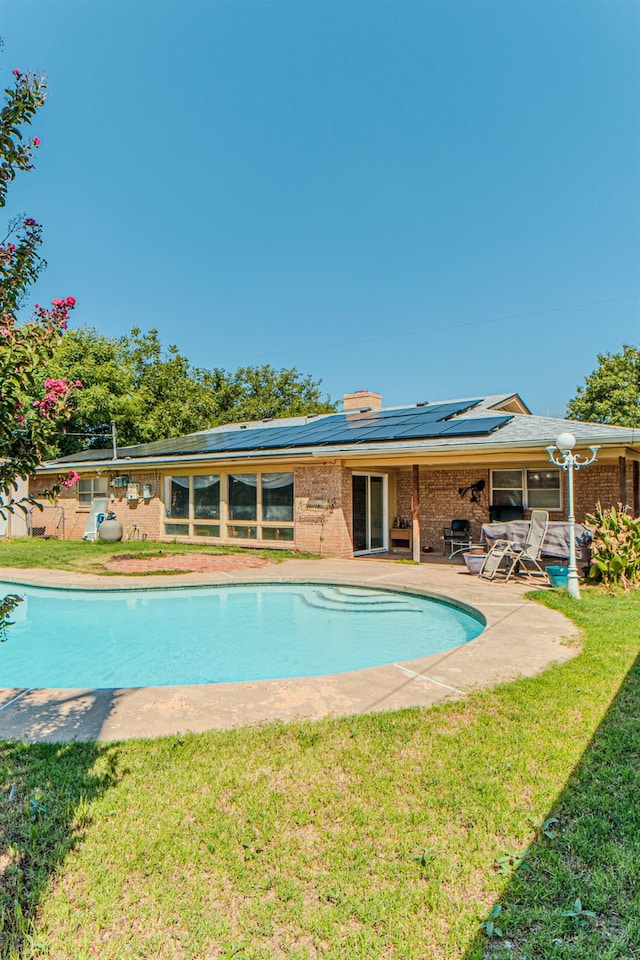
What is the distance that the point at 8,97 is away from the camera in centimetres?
216

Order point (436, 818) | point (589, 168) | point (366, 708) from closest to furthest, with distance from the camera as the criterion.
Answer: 1. point (436, 818)
2. point (366, 708)
3. point (589, 168)

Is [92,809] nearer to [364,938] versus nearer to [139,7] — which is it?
[364,938]

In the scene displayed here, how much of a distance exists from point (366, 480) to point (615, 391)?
69.7 feet

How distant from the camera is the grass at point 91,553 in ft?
40.6

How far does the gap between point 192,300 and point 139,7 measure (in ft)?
61.4

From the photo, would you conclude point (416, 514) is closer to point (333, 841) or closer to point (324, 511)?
point (324, 511)

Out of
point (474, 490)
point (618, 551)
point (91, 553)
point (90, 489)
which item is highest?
point (90, 489)

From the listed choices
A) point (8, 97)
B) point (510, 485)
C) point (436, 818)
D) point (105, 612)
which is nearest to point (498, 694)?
point (436, 818)

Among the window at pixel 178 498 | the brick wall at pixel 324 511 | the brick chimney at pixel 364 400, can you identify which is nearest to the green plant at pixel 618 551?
the brick wall at pixel 324 511

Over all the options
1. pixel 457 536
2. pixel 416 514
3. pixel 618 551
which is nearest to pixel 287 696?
pixel 618 551

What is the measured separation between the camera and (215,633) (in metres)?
7.97

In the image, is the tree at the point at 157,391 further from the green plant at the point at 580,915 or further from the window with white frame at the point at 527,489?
the green plant at the point at 580,915

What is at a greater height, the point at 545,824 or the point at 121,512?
the point at 121,512

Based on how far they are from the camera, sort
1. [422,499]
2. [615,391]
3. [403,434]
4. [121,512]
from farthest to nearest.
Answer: [615,391] → [121,512] → [422,499] → [403,434]
